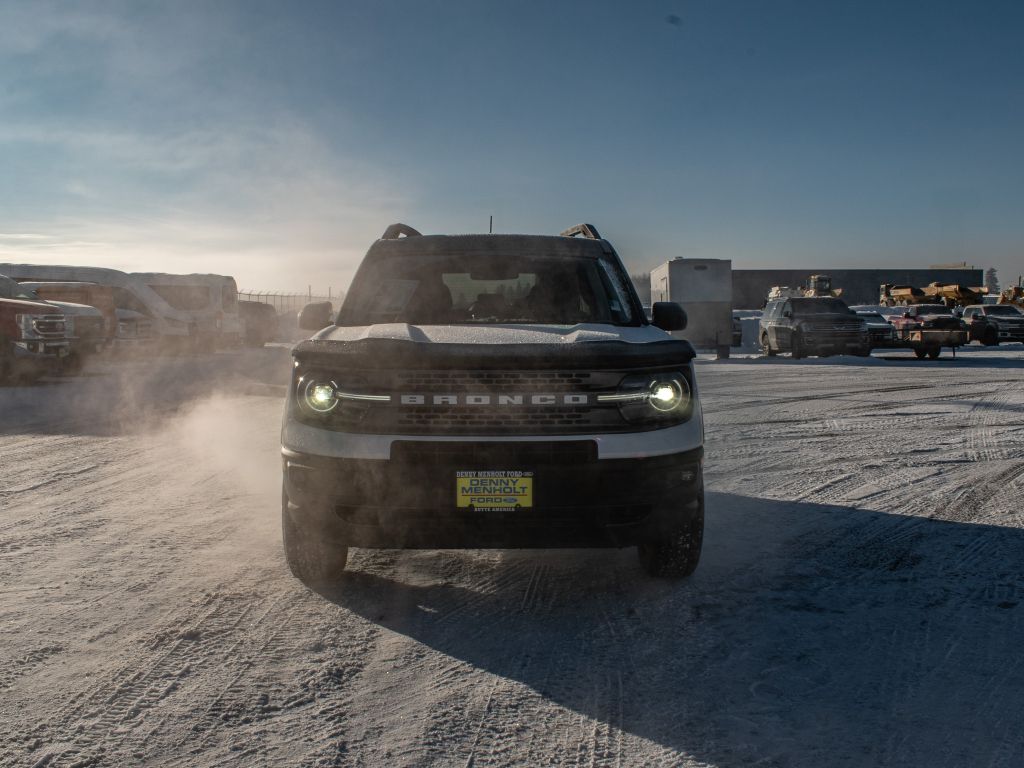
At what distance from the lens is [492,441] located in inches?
→ 138

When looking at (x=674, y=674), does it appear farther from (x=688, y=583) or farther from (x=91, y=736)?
(x=91, y=736)

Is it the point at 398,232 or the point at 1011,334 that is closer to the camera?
the point at 398,232

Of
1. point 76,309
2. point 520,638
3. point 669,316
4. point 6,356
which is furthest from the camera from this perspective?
point 76,309

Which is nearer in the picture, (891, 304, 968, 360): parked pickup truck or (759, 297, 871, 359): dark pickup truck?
(759, 297, 871, 359): dark pickup truck

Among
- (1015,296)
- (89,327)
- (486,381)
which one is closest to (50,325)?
(89,327)

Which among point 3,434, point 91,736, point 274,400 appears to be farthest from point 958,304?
point 91,736

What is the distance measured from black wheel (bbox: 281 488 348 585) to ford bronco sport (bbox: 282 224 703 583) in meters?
0.05

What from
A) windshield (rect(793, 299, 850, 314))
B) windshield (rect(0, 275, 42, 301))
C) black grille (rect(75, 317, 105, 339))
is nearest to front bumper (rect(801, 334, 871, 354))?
windshield (rect(793, 299, 850, 314))

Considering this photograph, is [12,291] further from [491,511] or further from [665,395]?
[665,395]

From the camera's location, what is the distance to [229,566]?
14.3 ft

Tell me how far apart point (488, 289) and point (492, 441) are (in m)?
1.75

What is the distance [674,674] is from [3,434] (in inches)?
328

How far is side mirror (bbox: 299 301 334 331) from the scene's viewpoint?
501 cm

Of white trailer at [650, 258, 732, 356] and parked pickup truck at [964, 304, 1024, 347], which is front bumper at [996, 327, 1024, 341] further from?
white trailer at [650, 258, 732, 356]
